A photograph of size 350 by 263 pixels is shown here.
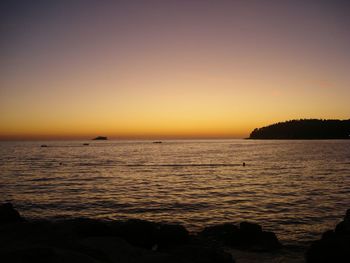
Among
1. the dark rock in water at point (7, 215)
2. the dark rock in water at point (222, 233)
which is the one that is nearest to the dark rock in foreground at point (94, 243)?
the dark rock in water at point (7, 215)

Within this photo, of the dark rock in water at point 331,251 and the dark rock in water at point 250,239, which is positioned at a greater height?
the dark rock in water at point 331,251

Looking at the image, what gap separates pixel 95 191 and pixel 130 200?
25.3 feet

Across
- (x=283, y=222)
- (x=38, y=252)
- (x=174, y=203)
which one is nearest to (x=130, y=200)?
(x=174, y=203)

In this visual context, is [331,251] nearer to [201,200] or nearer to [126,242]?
[126,242]

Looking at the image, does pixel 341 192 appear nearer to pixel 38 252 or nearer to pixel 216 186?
pixel 216 186

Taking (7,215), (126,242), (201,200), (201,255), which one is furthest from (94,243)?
(201,200)

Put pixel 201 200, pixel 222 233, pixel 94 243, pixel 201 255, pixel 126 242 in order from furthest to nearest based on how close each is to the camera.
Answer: pixel 201 200 → pixel 222 233 → pixel 126 242 → pixel 94 243 → pixel 201 255

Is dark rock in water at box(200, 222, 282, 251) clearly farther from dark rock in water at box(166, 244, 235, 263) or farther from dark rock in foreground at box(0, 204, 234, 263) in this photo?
dark rock in water at box(166, 244, 235, 263)

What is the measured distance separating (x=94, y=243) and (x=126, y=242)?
4.02ft

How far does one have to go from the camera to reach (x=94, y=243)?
41.1 feet

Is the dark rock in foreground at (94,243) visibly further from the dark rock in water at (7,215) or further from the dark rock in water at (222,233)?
the dark rock in water at (222,233)

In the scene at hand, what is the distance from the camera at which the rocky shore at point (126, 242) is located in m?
8.42

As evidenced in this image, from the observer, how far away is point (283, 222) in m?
23.3

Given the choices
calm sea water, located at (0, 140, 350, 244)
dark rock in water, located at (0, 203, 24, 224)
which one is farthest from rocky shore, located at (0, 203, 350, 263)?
calm sea water, located at (0, 140, 350, 244)
